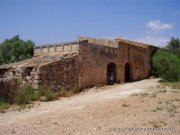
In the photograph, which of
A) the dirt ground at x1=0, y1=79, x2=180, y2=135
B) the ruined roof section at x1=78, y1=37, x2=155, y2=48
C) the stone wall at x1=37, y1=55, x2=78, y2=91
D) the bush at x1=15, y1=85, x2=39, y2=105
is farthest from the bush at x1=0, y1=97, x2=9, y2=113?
the ruined roof section at x1=78, y1=37, x2=155, y2=48

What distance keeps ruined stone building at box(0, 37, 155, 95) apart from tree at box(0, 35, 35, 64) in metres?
17.6

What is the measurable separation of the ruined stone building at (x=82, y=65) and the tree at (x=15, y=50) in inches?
693

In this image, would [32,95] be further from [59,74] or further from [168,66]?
[168,66]

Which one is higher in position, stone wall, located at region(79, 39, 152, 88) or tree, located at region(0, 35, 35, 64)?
tree, located at region(0, 35, 35, 64)

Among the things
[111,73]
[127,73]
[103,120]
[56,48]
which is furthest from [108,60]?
[103,120]

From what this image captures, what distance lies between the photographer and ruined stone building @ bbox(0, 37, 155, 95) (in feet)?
62.2

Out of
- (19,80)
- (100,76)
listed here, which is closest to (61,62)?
(19,80)

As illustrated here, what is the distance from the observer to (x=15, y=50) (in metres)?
43.6

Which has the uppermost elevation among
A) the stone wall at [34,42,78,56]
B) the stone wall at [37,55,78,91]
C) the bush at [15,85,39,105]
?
the stone wall at [34,42,78,56]

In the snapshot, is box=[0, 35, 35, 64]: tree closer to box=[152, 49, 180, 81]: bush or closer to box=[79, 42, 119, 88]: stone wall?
box=[79, 42, 119, 88]: stone wall

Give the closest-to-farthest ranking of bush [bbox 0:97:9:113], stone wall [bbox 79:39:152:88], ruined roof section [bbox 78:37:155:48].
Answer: bush [bbox 0:97:9:113] < stone wall [bbox 79:39:152:88] < ruined roof section [bbox 78:37:155:48]

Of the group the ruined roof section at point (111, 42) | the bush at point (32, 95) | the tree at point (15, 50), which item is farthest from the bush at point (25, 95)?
the tree at point (15, 50)

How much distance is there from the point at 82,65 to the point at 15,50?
24279 millimetres

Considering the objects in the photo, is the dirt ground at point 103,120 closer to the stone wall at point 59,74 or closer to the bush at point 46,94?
the bush at point 46,94
